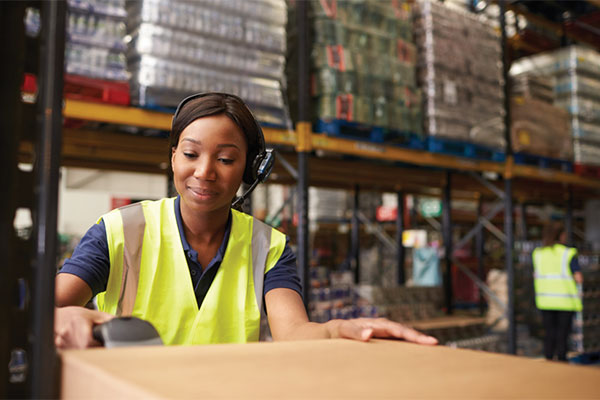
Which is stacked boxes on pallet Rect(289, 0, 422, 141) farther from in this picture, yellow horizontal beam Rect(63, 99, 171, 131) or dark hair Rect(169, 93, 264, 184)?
dark hair Rect(169, 93, 264, 184)

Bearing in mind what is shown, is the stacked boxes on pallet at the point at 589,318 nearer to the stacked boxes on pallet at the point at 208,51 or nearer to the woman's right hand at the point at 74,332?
the stacked boxes on pallet at the point at 208,51

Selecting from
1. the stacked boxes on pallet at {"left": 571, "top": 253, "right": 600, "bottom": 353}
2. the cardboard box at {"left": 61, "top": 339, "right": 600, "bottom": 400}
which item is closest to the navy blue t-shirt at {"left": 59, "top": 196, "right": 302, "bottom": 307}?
the cardboard box at {"left": 61, "top": 339, "right": 600, "bottom": 400}

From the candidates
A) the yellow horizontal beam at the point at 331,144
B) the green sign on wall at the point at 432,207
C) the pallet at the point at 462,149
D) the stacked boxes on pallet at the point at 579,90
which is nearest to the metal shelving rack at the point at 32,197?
the yellow horizontal beam at the point at 331,144

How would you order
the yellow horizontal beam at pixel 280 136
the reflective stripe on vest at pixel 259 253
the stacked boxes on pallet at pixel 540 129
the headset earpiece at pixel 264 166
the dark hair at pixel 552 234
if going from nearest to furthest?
1. the reflective stripe on vest at pixel 259 253
2. the headset earpiece at pixel 264 166
3. the yellow horizontal beam at pixel 280 136
4. the stacked boxes on pallet at pixel 540 129
5. the dark hair at pixel 552 234

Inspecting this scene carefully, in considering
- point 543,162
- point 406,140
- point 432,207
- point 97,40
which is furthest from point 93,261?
point 432,207

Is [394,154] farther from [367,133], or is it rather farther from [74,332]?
[74,332]

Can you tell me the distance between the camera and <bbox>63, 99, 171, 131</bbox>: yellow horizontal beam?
3.69 m

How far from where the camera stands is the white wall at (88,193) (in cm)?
1831

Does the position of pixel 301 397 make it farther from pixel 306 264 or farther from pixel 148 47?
pixel 306 264

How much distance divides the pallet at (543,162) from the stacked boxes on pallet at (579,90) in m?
0.21

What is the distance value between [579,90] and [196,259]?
796 centimetres

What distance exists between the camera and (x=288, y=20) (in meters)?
5.43

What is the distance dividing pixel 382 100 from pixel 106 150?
2657mm

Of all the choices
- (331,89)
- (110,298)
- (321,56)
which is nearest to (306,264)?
(331,89)
